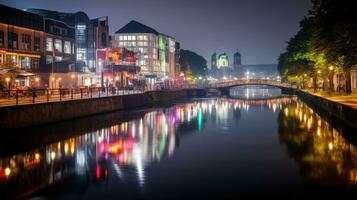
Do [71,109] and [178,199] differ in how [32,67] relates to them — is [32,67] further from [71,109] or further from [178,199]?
[178,199]

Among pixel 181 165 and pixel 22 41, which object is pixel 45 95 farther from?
pixel 181 165

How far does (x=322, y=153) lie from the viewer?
26.8m

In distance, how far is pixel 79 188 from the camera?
18.9m

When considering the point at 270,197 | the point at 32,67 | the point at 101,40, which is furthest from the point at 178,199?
the point at 101,40

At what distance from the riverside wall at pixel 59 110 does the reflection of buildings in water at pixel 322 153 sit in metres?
20.7

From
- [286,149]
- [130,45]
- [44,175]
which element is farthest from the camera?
[130,45]

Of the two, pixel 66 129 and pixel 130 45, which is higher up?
pixel 130 45

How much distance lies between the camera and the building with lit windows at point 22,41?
6481 centimetres

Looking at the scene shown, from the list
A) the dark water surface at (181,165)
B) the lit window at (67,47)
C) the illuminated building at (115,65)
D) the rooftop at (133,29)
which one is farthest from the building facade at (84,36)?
the dark water surface at (181,165)

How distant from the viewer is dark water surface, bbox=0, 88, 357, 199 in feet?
60.2

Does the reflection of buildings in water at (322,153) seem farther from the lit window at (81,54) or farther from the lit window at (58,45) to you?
the lit window at (81,54)

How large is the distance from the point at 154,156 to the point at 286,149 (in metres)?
9.04

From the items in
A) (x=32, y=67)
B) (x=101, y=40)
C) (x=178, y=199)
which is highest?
(x=101, y=40)

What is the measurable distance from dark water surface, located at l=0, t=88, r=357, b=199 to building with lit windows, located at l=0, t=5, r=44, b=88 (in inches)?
1180
